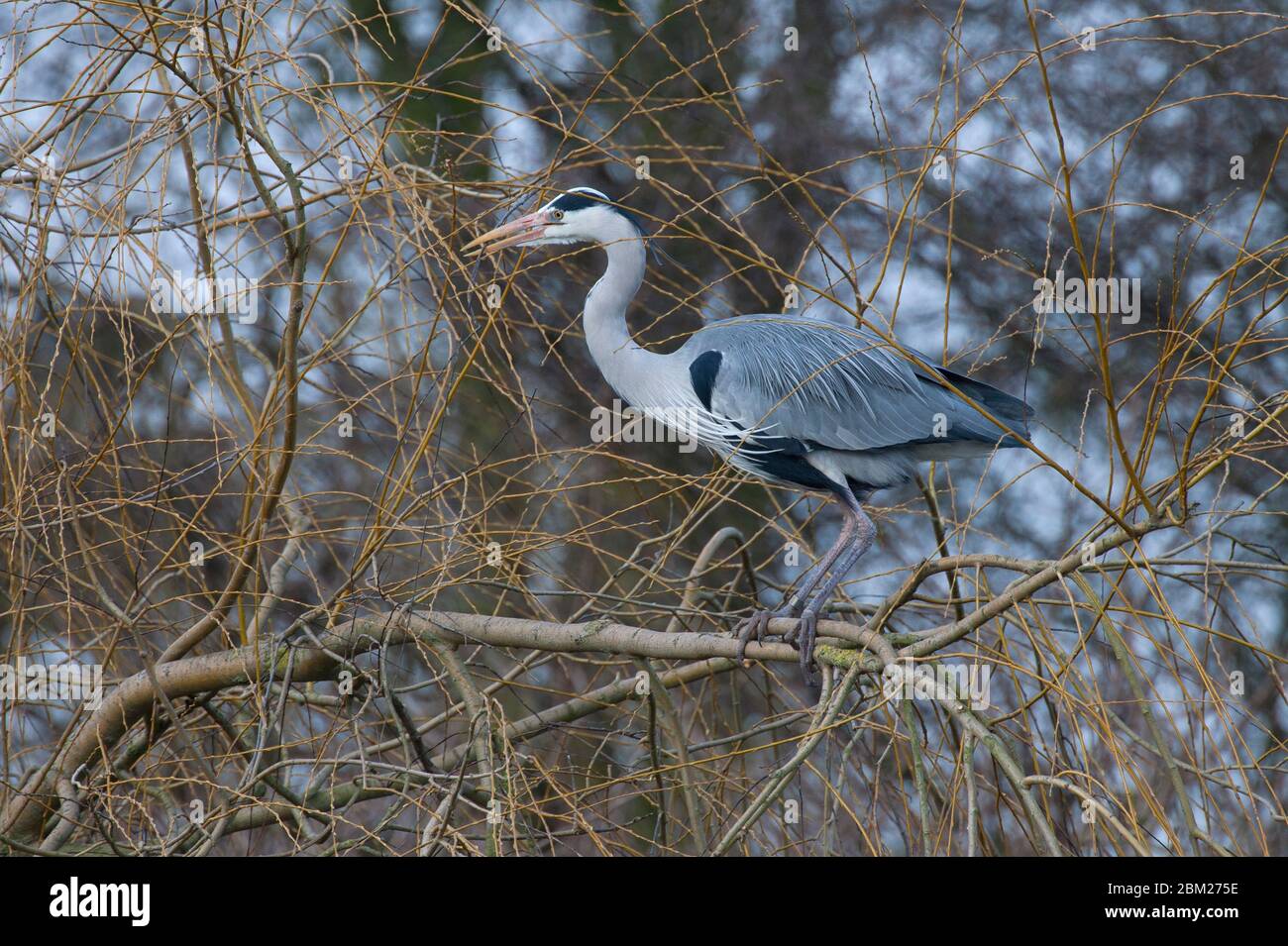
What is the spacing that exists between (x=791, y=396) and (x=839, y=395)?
148 millimetres

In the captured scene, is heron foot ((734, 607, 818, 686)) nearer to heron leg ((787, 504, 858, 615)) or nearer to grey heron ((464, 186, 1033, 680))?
heron leg ((787, 504, 858, 615))

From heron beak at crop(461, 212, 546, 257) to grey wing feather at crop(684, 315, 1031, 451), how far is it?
2.10 feet

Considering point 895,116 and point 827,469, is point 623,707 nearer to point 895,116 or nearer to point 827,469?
point 827,469

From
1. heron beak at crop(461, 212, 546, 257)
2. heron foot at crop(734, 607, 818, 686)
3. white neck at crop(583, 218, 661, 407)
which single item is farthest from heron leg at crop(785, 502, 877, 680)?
heron beak at crop(461, 212, 546, 257)

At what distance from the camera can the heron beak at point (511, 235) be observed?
3.65m

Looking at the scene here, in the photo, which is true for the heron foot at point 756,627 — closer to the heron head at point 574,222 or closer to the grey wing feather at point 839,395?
the grey wing feather at point 839,395

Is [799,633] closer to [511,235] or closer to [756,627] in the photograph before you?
[756,627]

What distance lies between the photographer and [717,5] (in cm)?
786

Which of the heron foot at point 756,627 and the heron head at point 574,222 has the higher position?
the heron head at point 574,222

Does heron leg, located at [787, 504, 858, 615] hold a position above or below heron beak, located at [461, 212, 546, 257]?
below

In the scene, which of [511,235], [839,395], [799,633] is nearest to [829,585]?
[799,633]

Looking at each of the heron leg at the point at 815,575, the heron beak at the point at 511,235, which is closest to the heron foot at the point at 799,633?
the heron leg at the point at 815,575

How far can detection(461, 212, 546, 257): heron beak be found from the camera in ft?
12.0

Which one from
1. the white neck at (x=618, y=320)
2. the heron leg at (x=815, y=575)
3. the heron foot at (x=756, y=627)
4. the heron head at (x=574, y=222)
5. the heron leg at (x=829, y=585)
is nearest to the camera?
the heron foot at (x=756, y=627)
